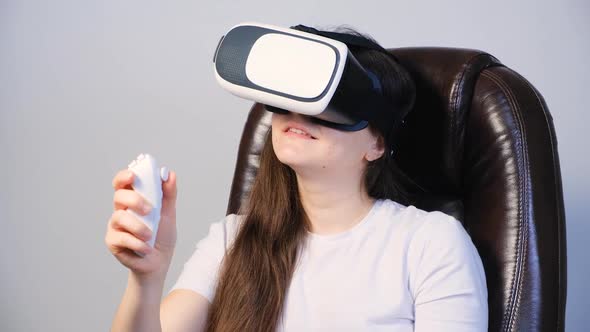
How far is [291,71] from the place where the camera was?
1.28 metres

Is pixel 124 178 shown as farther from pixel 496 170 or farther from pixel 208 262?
pixel 496 170

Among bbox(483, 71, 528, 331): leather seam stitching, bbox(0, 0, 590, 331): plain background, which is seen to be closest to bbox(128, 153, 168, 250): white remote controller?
bbox(483, 71, 528, 331): leather seam stitching

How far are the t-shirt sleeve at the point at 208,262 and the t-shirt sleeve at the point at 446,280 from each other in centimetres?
38

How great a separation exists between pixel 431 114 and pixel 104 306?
132cm

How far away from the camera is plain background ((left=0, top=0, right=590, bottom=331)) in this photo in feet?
7.27

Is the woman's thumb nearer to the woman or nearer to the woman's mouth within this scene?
the woman

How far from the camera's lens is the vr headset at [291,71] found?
50.4 inches

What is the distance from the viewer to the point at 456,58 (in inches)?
61.2

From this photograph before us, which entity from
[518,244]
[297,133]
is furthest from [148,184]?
[518,244]

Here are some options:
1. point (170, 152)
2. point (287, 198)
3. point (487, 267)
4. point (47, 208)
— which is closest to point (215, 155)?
point (170, 152)

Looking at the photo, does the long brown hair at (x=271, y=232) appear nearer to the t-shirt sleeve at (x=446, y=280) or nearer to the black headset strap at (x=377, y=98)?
the black headset strap at (x=377, y=98)

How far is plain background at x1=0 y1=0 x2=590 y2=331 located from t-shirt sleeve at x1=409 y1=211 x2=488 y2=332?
0.85 metres

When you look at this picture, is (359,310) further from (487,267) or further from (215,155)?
(215,155)

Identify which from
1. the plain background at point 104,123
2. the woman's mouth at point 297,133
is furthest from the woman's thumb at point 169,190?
the plain background at point 104,123
